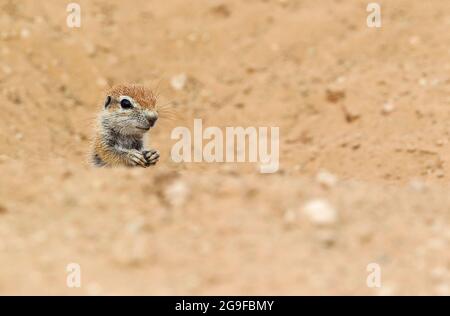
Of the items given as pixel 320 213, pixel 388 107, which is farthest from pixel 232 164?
pixel 320 213

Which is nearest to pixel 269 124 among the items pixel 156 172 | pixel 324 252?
pixel 156 172

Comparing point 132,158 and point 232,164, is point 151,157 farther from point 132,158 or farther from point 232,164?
point 232,164

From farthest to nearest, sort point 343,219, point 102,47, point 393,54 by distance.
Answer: point 102,47 < point 393,54 < point 343,219

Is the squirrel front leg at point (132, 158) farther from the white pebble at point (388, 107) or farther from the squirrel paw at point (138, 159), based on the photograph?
the white pebble at point (388, 107)

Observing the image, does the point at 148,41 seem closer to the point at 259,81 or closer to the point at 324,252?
the point at 259,81

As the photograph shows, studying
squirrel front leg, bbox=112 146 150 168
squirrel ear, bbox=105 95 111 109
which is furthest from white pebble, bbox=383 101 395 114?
squirrel ear, bbox=105 95 111 109

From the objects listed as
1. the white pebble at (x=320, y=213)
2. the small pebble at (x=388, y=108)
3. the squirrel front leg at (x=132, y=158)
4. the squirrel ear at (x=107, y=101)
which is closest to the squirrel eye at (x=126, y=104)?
the squirrel ear at (x=107, y=101)

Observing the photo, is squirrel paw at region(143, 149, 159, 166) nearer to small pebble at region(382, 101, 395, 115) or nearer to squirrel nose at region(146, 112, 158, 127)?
squirrel nose at region(146, 112, 158, 127)
